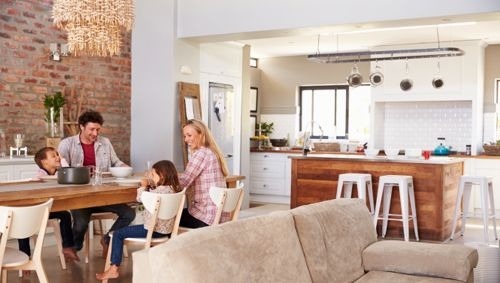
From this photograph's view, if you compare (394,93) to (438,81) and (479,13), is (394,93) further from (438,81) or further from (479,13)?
(479,13)

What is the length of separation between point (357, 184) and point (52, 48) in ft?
12.7

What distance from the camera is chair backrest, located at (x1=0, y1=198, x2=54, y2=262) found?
11.6 ft

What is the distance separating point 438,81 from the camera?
948 centimetres

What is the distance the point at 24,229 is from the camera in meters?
3.62

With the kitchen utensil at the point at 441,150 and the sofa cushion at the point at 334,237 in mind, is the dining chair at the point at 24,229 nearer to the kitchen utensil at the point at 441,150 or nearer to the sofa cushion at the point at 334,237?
the sofa cushion at the point at 334,237

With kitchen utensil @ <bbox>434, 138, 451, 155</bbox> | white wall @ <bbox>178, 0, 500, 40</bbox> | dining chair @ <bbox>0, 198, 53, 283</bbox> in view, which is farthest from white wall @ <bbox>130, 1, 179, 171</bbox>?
kitchen utensil @ <bbox>434, 138, 451, 155</bbox>

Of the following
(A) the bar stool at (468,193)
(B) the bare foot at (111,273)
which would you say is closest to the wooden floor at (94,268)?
(A) the bar stool at (468,193)

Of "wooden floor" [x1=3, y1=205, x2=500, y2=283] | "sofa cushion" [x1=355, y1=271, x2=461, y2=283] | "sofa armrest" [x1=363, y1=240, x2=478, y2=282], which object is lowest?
"wooden floor" [x1=3, y1=205, x2=500, y2=283]

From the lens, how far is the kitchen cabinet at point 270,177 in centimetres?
1030

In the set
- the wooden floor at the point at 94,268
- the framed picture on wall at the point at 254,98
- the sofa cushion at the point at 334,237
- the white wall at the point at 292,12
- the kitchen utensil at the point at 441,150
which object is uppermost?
the white wall at the point at 292,12

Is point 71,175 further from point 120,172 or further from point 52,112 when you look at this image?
point 52,112

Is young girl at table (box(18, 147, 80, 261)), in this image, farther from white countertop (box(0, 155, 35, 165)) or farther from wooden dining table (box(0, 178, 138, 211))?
white countertop (box(0, 155, 35, 165))

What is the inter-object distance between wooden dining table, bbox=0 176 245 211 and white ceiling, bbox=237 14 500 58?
3.21 m

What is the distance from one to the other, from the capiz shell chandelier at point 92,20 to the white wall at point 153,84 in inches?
104
